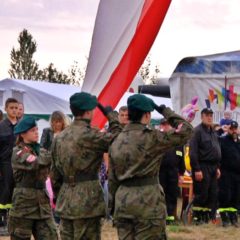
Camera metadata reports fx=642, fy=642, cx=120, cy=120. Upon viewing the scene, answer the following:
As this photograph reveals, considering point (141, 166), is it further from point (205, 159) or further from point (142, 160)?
point (205, 159)

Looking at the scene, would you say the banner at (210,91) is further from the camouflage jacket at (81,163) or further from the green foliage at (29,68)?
the green foliage at (29,68)

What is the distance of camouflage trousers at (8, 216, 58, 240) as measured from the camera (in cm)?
623

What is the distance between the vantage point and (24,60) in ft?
166

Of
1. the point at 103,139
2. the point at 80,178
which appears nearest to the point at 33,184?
the point at 80,178

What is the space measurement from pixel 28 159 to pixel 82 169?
0.70 metres

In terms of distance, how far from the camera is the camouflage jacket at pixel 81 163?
5480mm

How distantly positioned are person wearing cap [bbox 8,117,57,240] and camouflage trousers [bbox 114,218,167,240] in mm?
1091

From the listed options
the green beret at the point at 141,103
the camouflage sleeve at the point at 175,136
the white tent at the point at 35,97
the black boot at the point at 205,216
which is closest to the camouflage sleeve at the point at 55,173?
the green beret at the point at 141,103

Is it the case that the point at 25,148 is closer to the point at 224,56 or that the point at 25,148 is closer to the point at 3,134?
the point at 3,134

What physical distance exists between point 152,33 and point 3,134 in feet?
9.80

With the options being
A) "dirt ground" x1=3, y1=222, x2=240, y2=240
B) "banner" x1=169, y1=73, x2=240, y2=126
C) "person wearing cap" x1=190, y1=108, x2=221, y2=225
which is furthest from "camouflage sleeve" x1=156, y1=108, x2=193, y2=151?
"banner" x1=169, y1=73, x2=240, y2=126

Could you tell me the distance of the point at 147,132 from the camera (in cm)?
529

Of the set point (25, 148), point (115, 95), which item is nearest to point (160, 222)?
point (25, 148)

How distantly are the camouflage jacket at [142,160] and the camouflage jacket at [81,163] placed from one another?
19 centimetres
